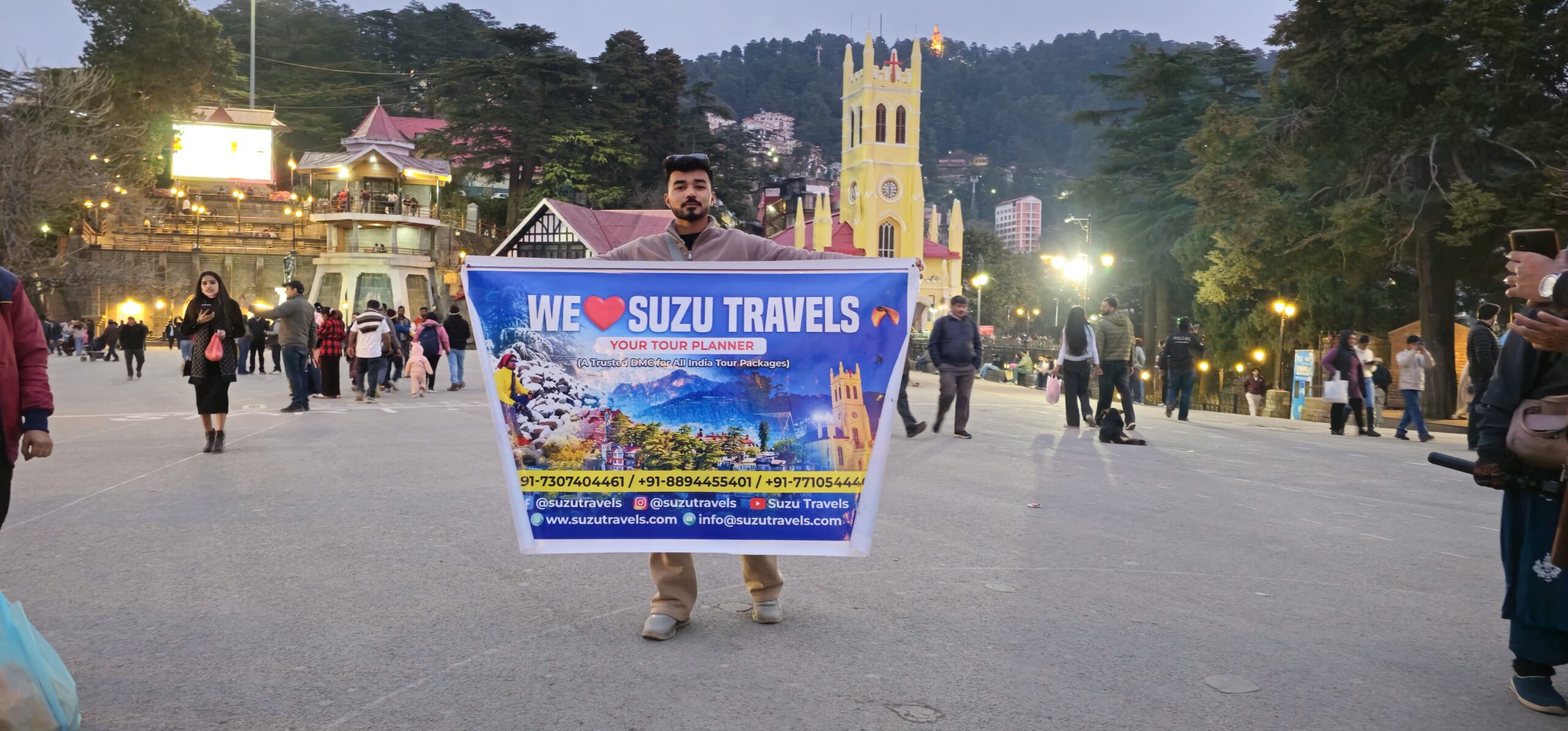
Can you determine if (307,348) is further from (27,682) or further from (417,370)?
(27,682)

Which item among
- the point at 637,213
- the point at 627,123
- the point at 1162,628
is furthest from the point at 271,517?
the point at 627,123

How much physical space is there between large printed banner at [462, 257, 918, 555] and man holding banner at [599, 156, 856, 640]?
237mm

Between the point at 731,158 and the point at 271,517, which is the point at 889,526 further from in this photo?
the point at 731,158

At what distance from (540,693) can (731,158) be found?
66992mm

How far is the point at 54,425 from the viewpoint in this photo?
15344 mm

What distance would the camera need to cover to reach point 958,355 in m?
15.1

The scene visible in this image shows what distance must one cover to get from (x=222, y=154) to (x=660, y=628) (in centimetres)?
6000

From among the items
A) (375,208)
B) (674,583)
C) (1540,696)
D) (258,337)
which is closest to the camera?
(1540,696)

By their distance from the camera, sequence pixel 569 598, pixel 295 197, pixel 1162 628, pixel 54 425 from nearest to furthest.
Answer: pixel 1162 628 < pixel 569 598 < pixel 54 425 < pixel 295 197

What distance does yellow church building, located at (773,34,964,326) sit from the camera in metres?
95.7

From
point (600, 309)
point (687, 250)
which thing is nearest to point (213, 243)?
point (687, 250)

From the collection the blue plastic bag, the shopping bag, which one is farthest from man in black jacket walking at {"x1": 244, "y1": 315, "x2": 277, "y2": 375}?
the blue plastic bag

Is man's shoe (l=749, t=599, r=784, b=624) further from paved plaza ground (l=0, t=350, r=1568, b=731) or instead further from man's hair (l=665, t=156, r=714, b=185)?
man's hair (l=665, t=156, r=714, b=185)

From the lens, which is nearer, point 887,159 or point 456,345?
point 456,345
